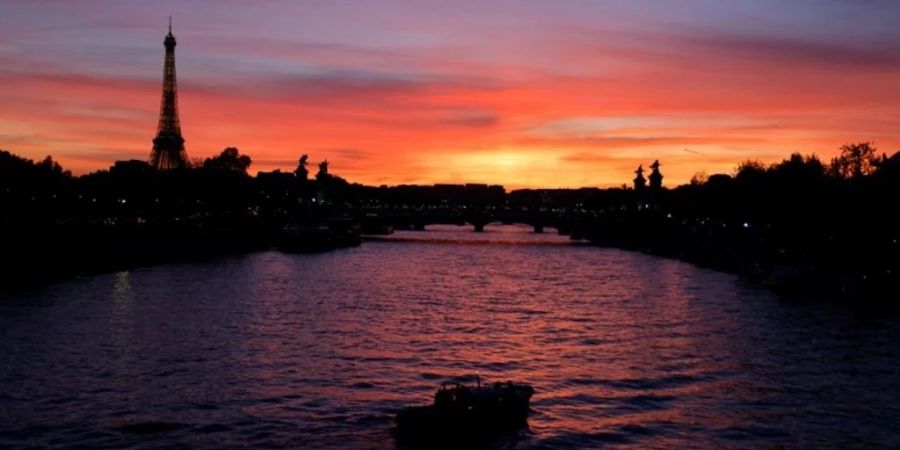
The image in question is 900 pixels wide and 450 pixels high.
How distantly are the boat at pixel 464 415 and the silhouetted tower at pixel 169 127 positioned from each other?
136 meters

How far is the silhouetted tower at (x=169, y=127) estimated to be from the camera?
6258 inches

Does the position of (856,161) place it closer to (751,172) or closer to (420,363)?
(751,172)

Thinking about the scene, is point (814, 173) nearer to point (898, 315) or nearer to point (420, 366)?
point (898, 315)

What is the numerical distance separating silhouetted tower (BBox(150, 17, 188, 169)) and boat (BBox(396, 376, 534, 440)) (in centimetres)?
13558

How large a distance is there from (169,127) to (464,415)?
479 ft

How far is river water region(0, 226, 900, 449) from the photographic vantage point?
30.3m

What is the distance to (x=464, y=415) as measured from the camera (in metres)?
27.9

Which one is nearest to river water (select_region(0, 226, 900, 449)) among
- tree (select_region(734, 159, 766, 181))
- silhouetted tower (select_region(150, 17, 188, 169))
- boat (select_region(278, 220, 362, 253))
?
tree (select_region(734, 159, 766, 181))

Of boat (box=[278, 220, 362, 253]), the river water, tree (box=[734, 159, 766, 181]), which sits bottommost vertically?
the river water

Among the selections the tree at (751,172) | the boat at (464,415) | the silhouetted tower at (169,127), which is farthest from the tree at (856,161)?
the silhouetted tower at (169,127)

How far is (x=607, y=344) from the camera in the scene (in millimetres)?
47906

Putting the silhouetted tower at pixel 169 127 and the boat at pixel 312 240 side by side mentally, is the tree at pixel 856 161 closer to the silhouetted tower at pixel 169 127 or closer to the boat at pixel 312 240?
the boat at pixel 312 240

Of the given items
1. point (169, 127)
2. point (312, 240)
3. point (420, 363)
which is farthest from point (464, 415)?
point (169, 127)

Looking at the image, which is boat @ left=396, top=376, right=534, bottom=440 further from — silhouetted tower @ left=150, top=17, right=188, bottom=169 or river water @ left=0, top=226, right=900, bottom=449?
silhouetted tower @ left=150, top=17, right=188, bottom=169
